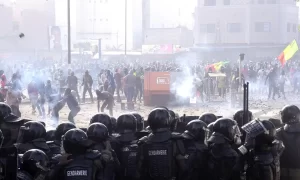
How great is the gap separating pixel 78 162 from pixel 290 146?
306cm

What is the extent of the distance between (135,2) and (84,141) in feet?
223

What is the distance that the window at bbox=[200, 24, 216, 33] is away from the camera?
2264 inches

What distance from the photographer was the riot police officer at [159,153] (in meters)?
6.13

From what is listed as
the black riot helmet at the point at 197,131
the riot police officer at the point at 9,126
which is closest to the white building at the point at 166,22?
the riot police officer at the point at 9,126

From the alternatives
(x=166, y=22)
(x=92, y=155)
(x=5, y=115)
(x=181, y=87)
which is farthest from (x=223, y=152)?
(x=166, y=22)

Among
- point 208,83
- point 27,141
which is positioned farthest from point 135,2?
point 27,141

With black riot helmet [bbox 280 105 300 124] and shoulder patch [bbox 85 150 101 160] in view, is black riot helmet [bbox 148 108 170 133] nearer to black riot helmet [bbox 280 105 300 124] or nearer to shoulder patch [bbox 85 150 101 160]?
shoulder patch [bbox 85 150 101 160]

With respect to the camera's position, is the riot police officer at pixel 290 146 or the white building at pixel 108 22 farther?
the white building at pixel 108 22

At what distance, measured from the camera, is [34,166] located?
18.5 feet

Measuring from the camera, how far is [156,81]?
22188 mm

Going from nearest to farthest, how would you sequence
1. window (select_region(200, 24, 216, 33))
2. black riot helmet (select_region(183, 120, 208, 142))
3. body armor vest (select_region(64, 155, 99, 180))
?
body armor vest (select_region(64, 155, 99, 180))
black riot helmet (select_region(183, 120, 208, 142))
window (select_region(200, 24, 216, 33))

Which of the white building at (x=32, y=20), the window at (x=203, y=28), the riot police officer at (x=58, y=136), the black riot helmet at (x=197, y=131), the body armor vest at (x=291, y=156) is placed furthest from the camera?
the white building at (x=32, y=20)

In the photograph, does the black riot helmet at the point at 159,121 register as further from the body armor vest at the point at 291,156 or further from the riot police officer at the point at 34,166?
the body armor vest at the point at 291,156

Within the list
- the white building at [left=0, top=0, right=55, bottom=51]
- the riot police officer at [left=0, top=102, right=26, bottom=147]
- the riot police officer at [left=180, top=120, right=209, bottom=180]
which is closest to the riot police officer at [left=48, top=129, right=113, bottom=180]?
the riot police officer at [left=180, top=120, right=209, bottom=180]
